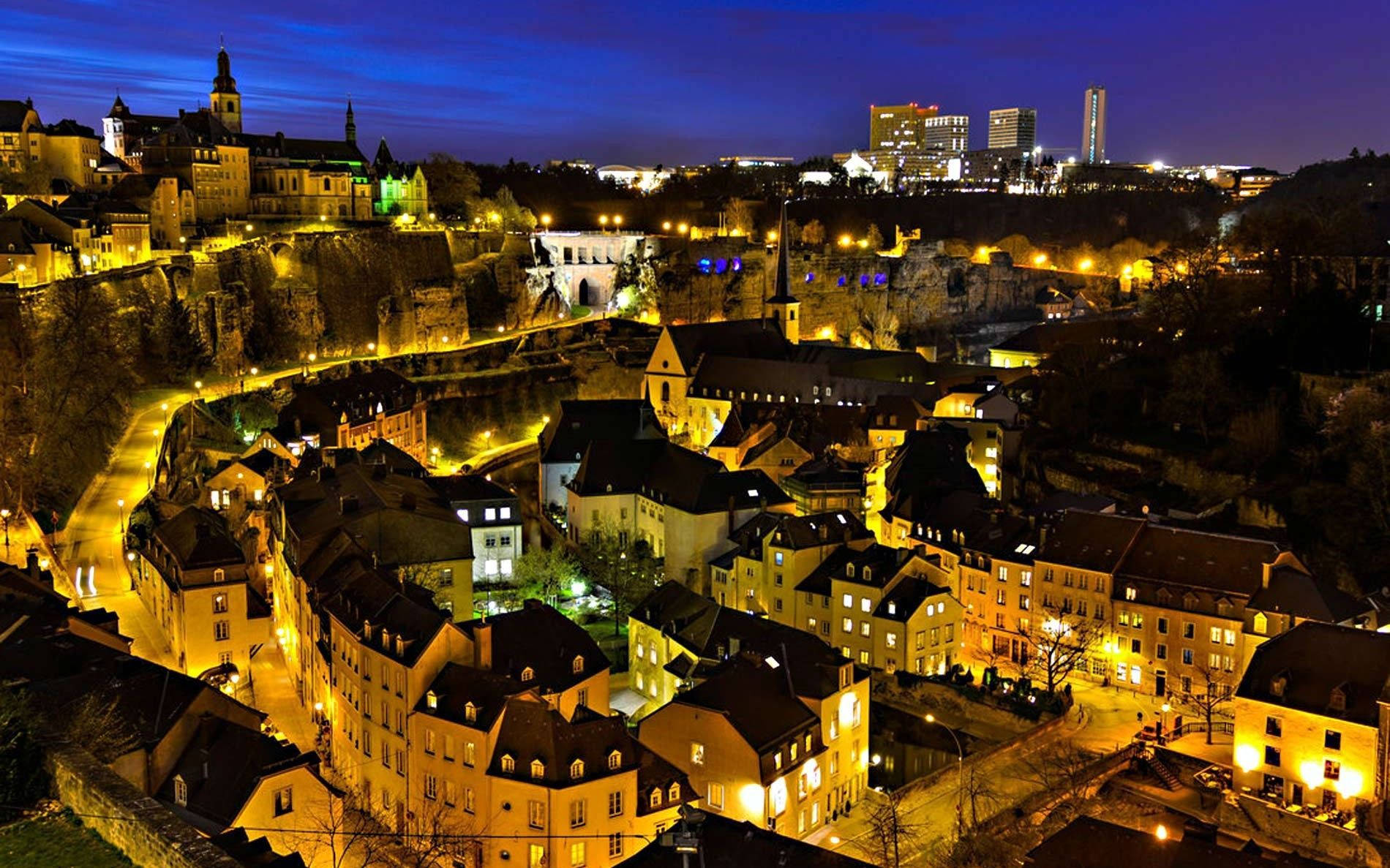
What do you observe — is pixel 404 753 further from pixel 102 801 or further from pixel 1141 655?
pixel 1141 655

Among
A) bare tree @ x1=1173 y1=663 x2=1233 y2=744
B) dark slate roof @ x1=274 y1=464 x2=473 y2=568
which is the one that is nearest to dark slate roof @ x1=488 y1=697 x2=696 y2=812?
dark slate roof @ x1=274 y1=464 x2=473 y2=568

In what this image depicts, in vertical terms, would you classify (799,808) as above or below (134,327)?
below

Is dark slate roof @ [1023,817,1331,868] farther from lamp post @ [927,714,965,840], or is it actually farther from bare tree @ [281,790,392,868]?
bare tree @ [281,790,392,868]

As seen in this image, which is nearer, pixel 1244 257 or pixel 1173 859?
pixel 1173 859

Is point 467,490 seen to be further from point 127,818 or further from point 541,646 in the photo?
point 127,818

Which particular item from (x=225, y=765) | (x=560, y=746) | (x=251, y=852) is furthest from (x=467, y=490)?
(x=251, y=852)

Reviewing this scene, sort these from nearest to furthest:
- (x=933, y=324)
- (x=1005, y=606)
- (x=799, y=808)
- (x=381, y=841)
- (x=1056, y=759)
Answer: (x=381, y=841) → (x=799, y=808) → (x=1056, y=759) → (x=1005, y=606) → (x=933, y=324)

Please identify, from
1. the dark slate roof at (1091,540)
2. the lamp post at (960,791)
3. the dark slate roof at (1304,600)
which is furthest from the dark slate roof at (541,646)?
the dark slate roof at (1304,600)

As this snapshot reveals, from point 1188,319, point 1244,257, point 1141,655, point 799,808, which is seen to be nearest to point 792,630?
point 799,808
